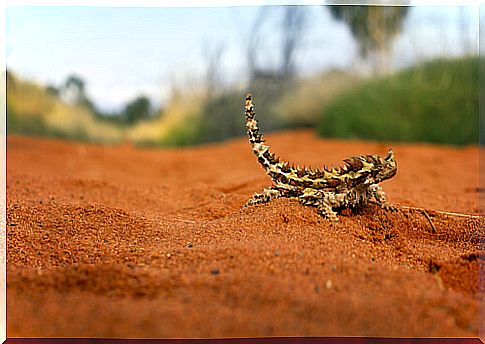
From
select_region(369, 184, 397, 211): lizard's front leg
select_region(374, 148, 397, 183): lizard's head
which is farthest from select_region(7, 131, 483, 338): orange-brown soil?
select_region(374, 148, 397, 183): lizard's head

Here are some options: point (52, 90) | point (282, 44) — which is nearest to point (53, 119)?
point (52, 90)

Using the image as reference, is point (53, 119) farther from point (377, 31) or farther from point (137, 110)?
point (377, 31)

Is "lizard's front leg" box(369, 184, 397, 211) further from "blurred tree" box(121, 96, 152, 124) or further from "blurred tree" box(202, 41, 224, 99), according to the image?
"blurred tree" box(121, 96, 152, 124)

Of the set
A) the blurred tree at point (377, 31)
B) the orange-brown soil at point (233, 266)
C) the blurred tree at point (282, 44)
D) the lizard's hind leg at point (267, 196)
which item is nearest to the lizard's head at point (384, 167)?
the orange-brown soil at point (233, 266)

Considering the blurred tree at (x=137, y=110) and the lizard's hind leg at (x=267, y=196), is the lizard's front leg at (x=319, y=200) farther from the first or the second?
the blurred tree at (x=137, y=110)

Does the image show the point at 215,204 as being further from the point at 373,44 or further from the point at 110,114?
the point at 110,114
